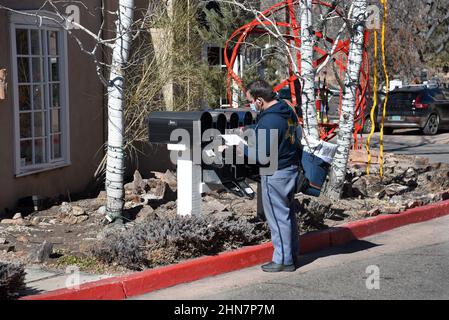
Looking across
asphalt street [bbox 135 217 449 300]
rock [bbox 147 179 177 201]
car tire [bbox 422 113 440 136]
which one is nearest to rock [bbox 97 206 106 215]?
rock [bbox 147 179 177 201]

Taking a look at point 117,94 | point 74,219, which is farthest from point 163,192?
point 117,94

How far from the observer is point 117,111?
28.0 ft

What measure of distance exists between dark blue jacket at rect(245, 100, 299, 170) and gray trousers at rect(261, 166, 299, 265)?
0.11 meters

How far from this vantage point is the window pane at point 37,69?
32.7 feet

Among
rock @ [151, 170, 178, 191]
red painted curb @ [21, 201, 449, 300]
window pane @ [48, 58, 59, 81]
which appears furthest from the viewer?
rock @ [151, 170, 178, 191]

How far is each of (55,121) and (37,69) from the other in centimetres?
88

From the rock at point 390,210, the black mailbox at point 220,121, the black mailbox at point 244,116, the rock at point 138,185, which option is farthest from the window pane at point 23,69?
the rock at point 390,210

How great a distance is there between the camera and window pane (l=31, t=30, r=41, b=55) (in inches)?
391

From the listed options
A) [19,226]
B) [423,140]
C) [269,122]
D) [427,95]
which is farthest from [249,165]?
[427,95]

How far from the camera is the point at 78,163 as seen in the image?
36.2 feet

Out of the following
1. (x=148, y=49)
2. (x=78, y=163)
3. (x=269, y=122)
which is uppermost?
(x=148, y=49)

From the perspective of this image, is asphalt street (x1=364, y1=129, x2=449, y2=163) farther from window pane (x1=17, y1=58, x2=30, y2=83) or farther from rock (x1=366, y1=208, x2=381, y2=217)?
window pane (x1=17, y1=58, x2=30, y2=83)

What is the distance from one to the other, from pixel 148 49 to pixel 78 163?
7.87 feet
